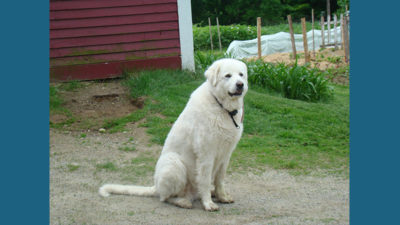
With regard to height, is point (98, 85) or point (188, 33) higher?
point (188, 33)

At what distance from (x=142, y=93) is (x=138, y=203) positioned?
15.4ft

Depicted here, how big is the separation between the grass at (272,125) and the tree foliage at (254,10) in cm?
2890

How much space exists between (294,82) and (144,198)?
664cm

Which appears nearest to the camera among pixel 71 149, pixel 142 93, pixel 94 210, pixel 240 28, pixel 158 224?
pixel 158 224

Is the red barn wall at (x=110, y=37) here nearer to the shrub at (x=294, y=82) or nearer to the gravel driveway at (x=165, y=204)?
the shrub at (x=294, y=82)

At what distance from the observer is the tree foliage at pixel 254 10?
3816 cm

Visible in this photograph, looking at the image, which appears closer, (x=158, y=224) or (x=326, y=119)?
(x=158, y=224)

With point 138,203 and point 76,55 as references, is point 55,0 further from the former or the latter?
point 138,203

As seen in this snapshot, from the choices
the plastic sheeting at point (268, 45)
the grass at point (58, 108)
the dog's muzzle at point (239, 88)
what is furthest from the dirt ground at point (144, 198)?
the plastic sheeting at point (268, 45)

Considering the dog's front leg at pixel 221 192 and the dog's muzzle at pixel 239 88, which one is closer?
the dog's muzzle at pixel 239 88

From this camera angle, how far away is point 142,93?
29.1 feet

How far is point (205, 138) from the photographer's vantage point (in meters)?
4.19

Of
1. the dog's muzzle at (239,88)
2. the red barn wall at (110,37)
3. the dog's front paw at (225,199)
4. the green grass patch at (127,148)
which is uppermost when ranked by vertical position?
the red barn wall at (110,37)

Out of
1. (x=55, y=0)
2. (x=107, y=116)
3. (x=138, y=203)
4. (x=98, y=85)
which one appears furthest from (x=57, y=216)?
(x=55, y=0)
